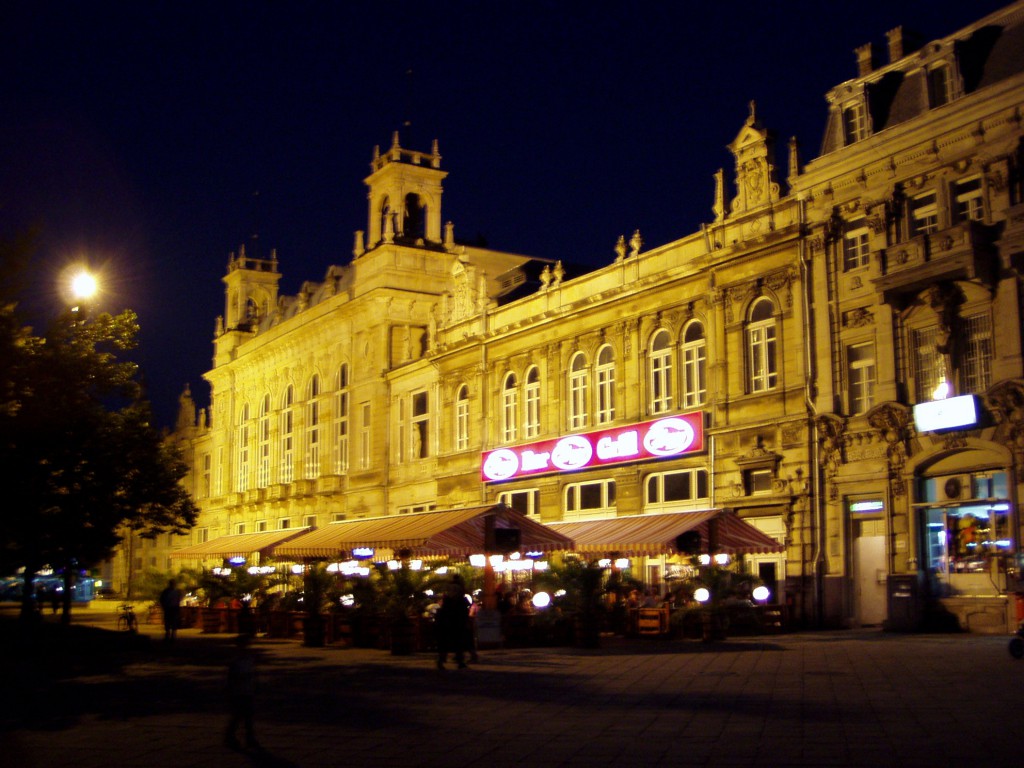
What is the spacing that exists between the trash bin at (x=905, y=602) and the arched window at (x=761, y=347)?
7.23 metres

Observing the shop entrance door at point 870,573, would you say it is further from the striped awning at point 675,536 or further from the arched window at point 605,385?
the arched window at point 605,385

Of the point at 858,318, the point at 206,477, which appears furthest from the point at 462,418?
the point at 206,477

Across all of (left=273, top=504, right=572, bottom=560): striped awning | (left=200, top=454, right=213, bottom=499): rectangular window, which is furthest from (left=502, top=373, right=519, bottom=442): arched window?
(left=200, top=454, right=213, bottom=499): rectangular window

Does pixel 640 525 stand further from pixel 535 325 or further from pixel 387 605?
pixel 535 325

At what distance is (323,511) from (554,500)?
2004 cm

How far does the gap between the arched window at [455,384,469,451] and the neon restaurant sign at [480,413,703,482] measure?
8.04 feet

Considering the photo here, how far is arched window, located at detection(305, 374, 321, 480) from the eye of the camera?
199 ft

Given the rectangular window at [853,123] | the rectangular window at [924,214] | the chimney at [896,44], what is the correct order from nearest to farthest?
the rectangular window at [924,214]
the rectangular window at [853,123]
the chimney at [896,44]

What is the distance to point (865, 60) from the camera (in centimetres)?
3319

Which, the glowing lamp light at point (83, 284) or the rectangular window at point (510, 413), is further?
the rectangular window at point (510, 413)

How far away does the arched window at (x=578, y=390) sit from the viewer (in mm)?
40656

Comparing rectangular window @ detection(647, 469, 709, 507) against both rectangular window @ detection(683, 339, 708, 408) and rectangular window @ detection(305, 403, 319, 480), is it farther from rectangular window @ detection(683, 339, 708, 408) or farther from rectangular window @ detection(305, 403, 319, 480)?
rectangular window @ detection(305, 403, 319, 480)

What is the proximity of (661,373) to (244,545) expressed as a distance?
16791 mm

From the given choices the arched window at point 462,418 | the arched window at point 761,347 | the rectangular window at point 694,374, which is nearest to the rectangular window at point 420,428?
the arched window at point 462,418
